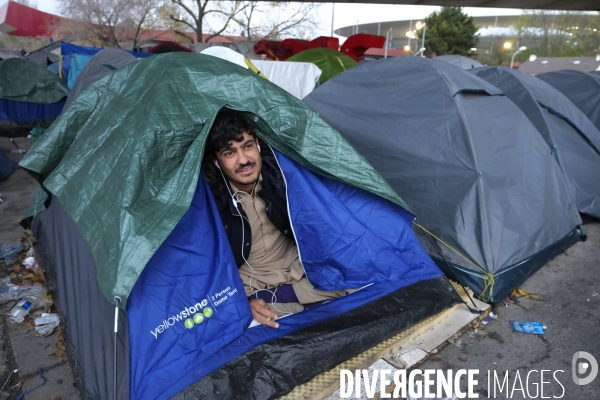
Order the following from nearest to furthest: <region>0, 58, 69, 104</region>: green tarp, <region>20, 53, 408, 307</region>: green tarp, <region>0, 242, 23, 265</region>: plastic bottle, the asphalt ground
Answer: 1. <region>20, 53, 408, 307</region>: green tarp
2. the asphalt ground
3. <region>0, 242, 23, 265</region>: plastic bottle
4. <region>0, 58, 69, 104</region>: green tarp

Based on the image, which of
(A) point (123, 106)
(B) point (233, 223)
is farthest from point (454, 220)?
(A) point (123, 106)

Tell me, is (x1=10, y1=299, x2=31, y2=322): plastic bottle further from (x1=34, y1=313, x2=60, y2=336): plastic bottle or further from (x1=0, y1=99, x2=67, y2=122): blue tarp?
(x1=0, y1=99, x2=67, y2=122): blue tarp

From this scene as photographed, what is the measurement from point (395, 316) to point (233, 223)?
3.67 feet

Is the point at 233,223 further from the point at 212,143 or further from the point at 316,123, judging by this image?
the point at 316,123

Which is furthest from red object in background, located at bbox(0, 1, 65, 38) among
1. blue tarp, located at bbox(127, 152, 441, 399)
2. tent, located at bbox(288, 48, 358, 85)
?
blue tarp, located at bbox(127, 152, 441, 399)

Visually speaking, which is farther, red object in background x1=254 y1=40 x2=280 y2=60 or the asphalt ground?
red object in background x1=254 y1=40 x2=280 y2=60

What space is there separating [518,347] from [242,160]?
2067mm

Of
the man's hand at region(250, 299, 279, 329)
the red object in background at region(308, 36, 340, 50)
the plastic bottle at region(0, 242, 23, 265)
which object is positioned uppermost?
the red object in background at region(308, 36, 340, 50)

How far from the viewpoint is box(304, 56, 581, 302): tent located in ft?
9.50

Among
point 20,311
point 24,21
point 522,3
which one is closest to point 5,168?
point 20,311

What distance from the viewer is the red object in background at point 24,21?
2523 centimetres

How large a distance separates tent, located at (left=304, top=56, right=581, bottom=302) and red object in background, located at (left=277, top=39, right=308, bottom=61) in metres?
8.96

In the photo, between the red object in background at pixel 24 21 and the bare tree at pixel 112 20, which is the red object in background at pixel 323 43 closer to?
the bare tree at pixel 112 20

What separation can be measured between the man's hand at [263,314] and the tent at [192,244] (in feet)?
0.15
